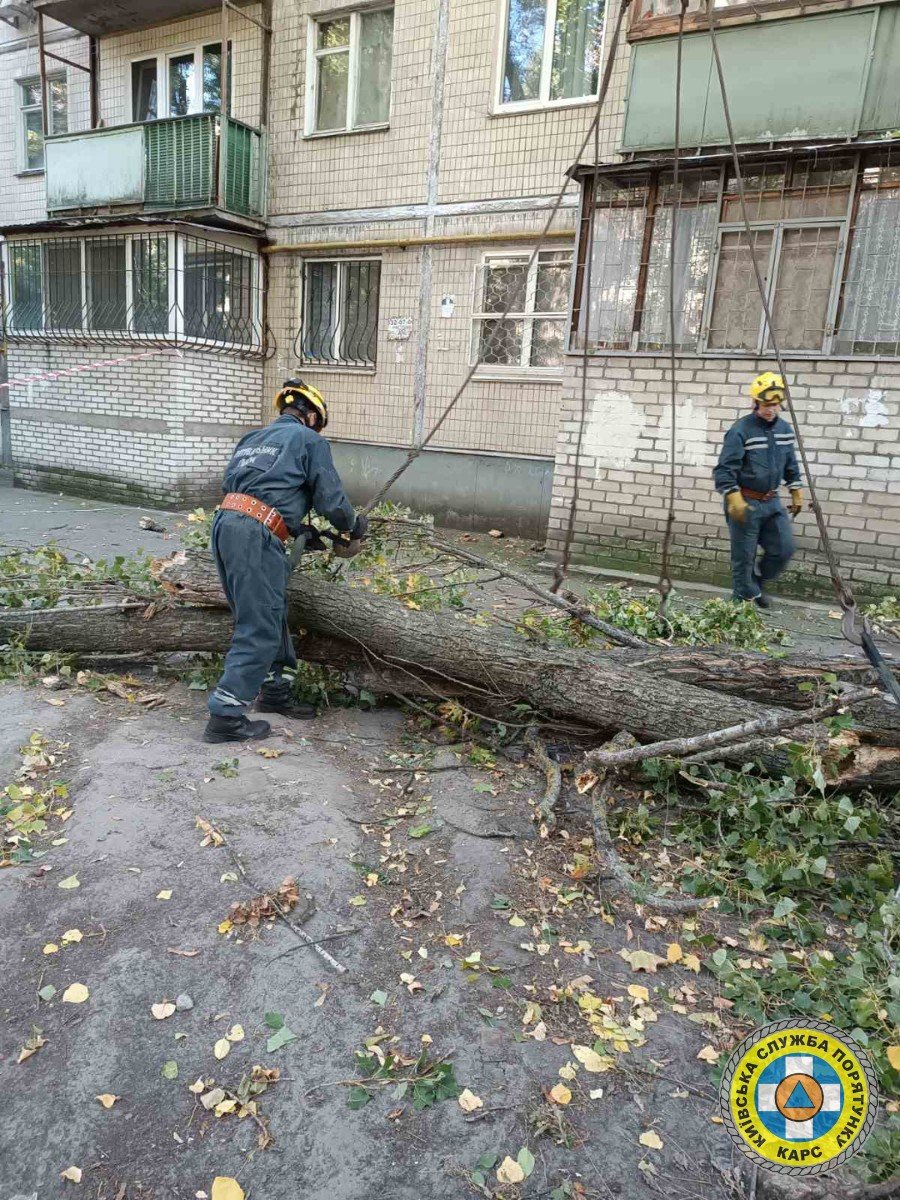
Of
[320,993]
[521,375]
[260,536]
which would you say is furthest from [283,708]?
[521,375]

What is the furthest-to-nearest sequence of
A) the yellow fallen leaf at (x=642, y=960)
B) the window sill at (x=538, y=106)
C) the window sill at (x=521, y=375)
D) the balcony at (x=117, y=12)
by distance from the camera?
the balcony at (x=117, y=12) < the window sill at (x=521, y=375) < the window sill at (x=538, y=106) < the yellow fallen leaf at (x=642, y=960)

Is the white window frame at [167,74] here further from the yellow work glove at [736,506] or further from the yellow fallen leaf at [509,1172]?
the yellow fallen leaf at [509,1172]

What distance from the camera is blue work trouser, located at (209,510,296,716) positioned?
11.8 ft

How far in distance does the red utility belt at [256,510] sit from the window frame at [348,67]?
26.4ft

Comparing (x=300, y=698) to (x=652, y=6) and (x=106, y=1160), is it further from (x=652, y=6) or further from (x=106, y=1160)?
(x=652, y=6)

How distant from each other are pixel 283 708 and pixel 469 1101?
8.21 feet

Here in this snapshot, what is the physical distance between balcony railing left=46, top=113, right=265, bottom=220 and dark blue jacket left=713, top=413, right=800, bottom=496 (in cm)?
763

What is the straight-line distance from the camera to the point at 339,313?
34.6ft

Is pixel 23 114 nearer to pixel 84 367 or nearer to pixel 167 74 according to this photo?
pixel 167 74

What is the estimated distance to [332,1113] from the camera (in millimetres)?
1830

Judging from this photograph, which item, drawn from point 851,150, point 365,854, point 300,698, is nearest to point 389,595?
point 300,698

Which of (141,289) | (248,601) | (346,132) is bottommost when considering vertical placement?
(248,601)

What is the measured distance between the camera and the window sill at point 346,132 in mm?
9672

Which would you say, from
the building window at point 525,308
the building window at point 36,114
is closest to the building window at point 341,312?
the building window at point 525,308
